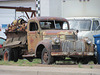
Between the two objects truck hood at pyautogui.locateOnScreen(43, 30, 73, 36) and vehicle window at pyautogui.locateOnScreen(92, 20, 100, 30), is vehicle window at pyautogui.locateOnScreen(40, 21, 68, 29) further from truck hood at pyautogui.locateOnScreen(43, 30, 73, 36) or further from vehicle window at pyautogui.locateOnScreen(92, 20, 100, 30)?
vehicle window at pyautogui.locateOnScreen(92, 20, 100, 30)

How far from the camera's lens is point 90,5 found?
17766 mm

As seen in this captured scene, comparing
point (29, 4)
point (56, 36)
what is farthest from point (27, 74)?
point (29, 4)

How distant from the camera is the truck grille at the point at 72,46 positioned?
12.7 metres

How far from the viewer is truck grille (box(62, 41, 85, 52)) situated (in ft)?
41.8

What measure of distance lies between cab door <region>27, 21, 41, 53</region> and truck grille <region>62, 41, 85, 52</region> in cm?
160

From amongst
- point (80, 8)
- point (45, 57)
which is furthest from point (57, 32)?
point (80, 8)

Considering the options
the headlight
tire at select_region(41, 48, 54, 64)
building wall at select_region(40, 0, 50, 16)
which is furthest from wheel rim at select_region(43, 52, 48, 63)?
building wall at select_region(40, 0, 50, 16)

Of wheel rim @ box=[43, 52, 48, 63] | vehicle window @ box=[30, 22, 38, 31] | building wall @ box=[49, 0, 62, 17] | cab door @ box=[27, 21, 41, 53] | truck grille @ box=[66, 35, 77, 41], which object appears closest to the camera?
wheel rim @ box=[43, 52, 48, 63]

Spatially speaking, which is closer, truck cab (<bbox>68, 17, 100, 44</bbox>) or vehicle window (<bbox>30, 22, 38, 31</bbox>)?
vehicle window (<bbox>30, 22, 38, 31</bbox>)

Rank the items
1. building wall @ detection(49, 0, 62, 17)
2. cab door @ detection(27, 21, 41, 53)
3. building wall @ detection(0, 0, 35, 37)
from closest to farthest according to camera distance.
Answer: cab door @ detection(27, 21, 41, 53) < building wall @ detection(49, 0, 62, 17) < building wall @ detection(0, 0, 35, 37)

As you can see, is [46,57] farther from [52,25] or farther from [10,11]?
[10,11]

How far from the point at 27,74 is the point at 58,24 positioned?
6.10 metres

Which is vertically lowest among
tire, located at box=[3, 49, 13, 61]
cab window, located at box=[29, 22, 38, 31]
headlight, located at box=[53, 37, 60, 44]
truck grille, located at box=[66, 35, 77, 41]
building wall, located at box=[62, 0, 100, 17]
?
tire, located at box=[3, 49, 13, 61]

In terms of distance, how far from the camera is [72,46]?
12.9m
